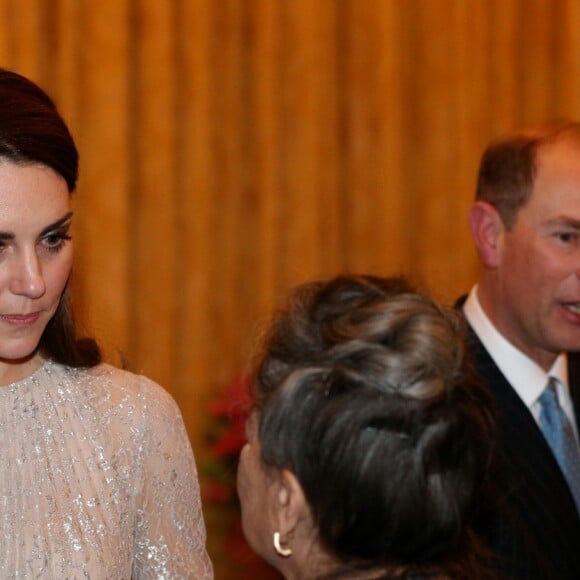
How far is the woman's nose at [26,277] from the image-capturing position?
7.13 ft

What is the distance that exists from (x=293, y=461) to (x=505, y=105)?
3.46 meters

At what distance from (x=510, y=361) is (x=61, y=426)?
1.13m

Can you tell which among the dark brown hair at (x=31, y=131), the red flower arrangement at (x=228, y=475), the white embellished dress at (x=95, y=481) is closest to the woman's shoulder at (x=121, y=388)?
the white embellished dress at (x=95, y=481)

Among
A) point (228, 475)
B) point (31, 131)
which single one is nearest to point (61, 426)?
point (31, 131)

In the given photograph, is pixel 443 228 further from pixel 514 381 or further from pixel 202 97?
pixel 514 381

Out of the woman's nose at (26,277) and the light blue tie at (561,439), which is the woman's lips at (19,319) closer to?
the woman's nose at (26,277)

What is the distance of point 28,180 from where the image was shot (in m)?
2.20

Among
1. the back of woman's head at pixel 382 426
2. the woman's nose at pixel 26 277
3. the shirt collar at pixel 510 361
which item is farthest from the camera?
the shirt collar at pixel 510 361

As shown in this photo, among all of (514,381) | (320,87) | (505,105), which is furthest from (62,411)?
(505,105)

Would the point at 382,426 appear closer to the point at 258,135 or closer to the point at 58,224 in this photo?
the point at 58,224

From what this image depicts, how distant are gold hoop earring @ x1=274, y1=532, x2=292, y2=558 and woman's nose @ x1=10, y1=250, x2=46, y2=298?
73 cm

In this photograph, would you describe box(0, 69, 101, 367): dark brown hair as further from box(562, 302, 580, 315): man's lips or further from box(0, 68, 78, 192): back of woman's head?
box(562, 302, 580, 315): man's lips

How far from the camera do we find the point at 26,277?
2172 mm

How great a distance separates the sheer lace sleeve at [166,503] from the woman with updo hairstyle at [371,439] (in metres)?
0.69
